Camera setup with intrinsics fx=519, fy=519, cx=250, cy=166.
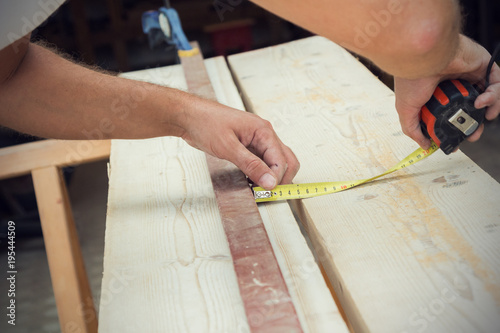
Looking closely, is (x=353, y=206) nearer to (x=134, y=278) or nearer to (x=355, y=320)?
(x=355, y=320)

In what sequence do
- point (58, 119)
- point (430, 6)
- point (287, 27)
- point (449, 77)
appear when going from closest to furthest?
point (430, 6) < point (449, 77) < point (58, 119) < point (287, 27)

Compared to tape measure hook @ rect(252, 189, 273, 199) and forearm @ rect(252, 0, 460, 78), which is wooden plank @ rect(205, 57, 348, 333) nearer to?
tape measure hook @ rect(252, 189, 273, 199)

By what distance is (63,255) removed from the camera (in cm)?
204

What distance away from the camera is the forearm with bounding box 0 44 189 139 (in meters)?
1.51

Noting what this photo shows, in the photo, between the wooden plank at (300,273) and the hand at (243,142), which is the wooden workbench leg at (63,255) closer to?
the hand at (243,142)

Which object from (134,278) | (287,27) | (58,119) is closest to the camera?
(134,278)

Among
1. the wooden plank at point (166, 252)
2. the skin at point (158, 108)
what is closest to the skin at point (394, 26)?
the skin at point (158, 108)

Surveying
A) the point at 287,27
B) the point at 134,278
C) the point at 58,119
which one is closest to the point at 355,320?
the point at 134,278

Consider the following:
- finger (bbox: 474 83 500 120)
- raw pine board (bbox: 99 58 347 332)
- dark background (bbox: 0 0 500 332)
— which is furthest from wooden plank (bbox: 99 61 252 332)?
dark background (bbox: 0 0 500 332)

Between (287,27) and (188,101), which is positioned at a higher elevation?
(188,101)

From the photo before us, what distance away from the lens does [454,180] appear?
1.44m

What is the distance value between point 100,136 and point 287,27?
4.33 metres

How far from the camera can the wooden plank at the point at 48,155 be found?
7.00 feet

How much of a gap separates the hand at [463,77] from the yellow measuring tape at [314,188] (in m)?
0.13
